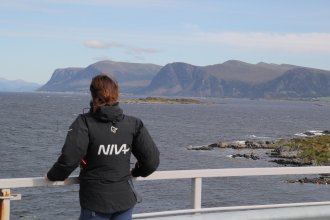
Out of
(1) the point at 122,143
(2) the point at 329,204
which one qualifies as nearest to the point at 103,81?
(1) the point at 122,143

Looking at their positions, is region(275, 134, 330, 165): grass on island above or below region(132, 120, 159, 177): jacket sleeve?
below

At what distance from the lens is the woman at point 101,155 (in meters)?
4.20

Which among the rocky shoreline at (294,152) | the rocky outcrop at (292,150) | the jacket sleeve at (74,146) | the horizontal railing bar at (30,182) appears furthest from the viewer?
the rocky outcrop at (292,150)

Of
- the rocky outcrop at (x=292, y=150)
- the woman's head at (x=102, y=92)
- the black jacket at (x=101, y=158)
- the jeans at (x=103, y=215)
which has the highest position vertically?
the woman's head at (x=102, y=92)

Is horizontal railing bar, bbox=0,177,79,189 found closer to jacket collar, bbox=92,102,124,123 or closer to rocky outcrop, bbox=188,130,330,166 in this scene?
jacket collar, bbox=92,102,124,123

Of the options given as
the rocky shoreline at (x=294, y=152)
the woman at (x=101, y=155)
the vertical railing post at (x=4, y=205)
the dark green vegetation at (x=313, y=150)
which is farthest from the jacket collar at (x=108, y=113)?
the dark green vegetation at (x=313, y=150)

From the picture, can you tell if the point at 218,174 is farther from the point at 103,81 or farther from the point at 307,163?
the point at 307,163

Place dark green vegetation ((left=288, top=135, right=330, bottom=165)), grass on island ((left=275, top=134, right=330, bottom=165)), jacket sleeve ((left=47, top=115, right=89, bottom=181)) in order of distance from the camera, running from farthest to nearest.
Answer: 1. grass on island ((left=275, top=134, right=330, bottom=165))
2. dark green vegetation ((left=288, top=135, right=330, bottom=165))
3. jacket sleeve ((left=47, top=115, right=89, bottom=181))

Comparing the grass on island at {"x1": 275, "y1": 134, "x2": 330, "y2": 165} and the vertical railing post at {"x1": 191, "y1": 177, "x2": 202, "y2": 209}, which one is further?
the grass on island at {"x1": 275, "y1": 134, "x2": 330, "y2": 165}

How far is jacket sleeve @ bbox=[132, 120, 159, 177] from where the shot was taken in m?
4.49

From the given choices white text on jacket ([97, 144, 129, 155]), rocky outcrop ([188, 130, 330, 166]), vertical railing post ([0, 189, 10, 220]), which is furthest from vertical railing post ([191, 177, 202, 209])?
rocky outcrop ([188, 130, 330, 166])

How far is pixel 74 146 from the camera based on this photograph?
4.14 m

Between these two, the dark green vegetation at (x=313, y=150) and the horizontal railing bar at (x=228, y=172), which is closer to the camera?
the horizontal railing bar at (x=228, y=172)

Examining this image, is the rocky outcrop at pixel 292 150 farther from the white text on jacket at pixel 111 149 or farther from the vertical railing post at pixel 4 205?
the vertical railing post at pixel 4 205
